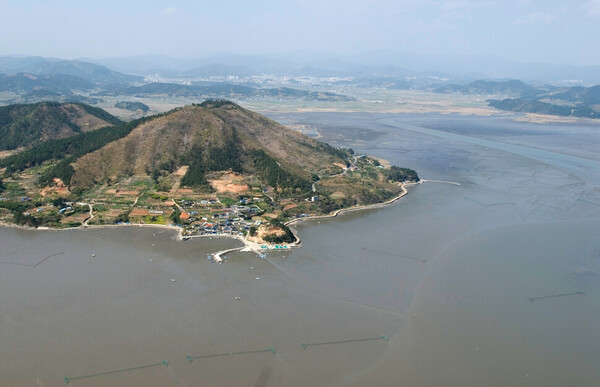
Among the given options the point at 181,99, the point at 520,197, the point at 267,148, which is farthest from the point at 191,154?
the point at 181,99

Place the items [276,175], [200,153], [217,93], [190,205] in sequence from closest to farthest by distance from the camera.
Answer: [190,205] < [276,175] < [200,153] < [217,93]

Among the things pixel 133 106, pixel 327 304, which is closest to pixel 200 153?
pixel 327 304

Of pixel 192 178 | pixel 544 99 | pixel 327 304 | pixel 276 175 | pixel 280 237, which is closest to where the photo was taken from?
pixel 327 304

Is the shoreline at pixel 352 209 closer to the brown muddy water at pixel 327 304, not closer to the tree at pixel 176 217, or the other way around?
the brown muddy water at pixel 327 304

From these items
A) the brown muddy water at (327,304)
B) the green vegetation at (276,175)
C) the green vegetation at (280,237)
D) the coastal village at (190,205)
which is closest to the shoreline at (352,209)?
the coastal village at (190,205)

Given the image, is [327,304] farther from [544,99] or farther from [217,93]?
[544,99]

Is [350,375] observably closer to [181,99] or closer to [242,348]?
[242,348]

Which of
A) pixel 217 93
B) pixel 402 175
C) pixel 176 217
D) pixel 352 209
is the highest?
pixel 217 93
